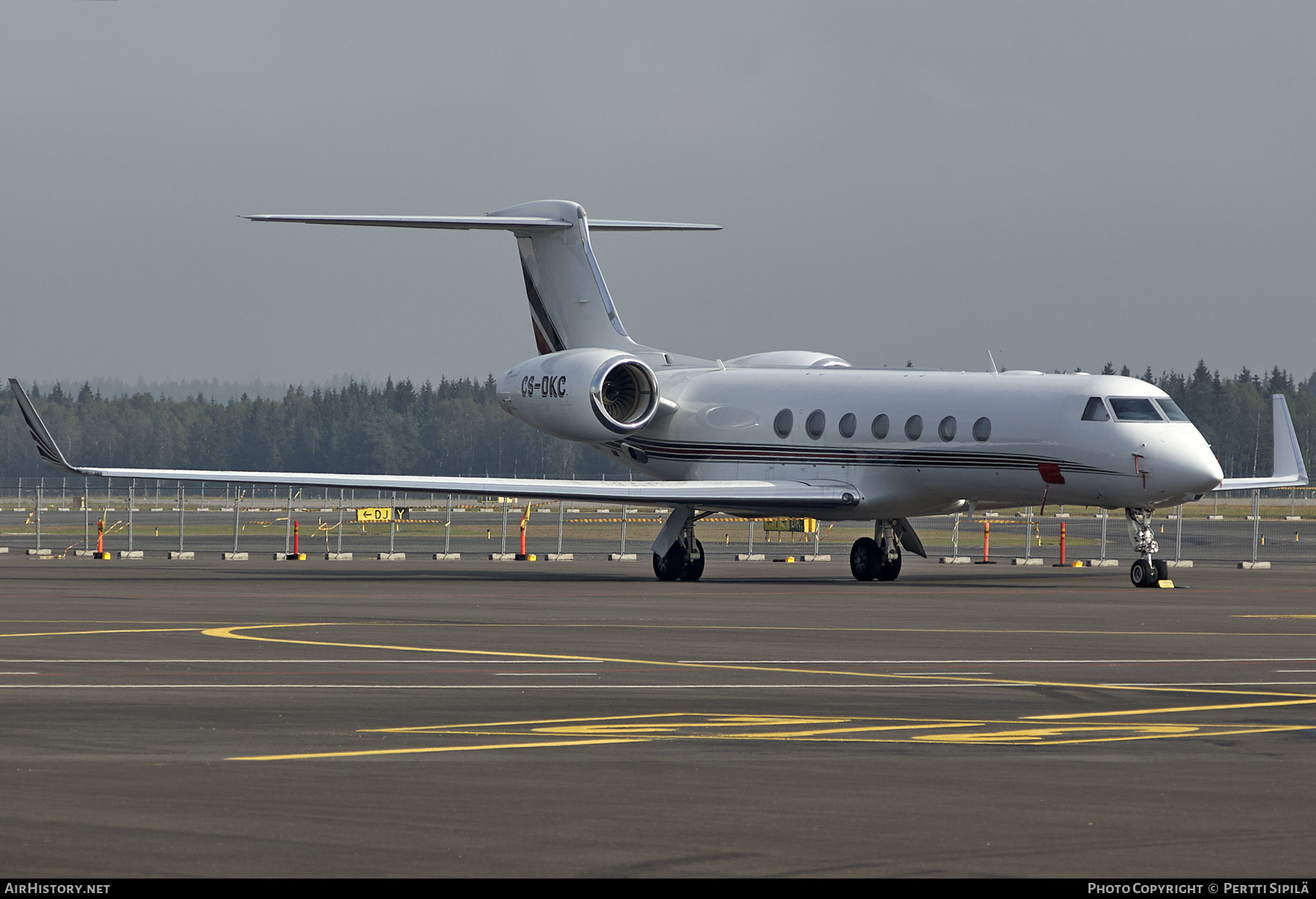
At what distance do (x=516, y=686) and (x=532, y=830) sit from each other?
21.1 feet

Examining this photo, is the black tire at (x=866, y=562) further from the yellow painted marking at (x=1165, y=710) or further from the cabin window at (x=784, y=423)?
the yellow painted marking at (x=1165, y=710)

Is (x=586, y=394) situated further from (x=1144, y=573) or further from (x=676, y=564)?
(x=1144, y=573)

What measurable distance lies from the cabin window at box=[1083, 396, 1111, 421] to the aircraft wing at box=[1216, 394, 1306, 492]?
5.05 m

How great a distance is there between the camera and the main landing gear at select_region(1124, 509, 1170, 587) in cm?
3084

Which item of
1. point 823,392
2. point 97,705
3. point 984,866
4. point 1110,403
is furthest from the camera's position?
point 823,392

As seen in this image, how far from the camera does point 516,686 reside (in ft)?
47.8

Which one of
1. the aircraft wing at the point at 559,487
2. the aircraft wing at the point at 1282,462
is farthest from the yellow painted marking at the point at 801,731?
the aircraft wing at the point at 1282,462

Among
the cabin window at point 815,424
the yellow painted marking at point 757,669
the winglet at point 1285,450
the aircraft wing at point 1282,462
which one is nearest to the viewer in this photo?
the yellow painted marking at point 757,669

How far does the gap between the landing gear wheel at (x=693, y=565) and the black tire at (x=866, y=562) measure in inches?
108

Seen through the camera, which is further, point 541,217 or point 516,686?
point 541,217

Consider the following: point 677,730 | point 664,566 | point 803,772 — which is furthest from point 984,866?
point 664,566

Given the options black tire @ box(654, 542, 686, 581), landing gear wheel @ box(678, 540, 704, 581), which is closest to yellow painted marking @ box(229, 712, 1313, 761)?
black tire @ box(654, 542, 686, 581)

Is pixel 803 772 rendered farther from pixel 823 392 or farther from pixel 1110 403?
pixel 823 392

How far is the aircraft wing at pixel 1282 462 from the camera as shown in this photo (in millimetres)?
36312
